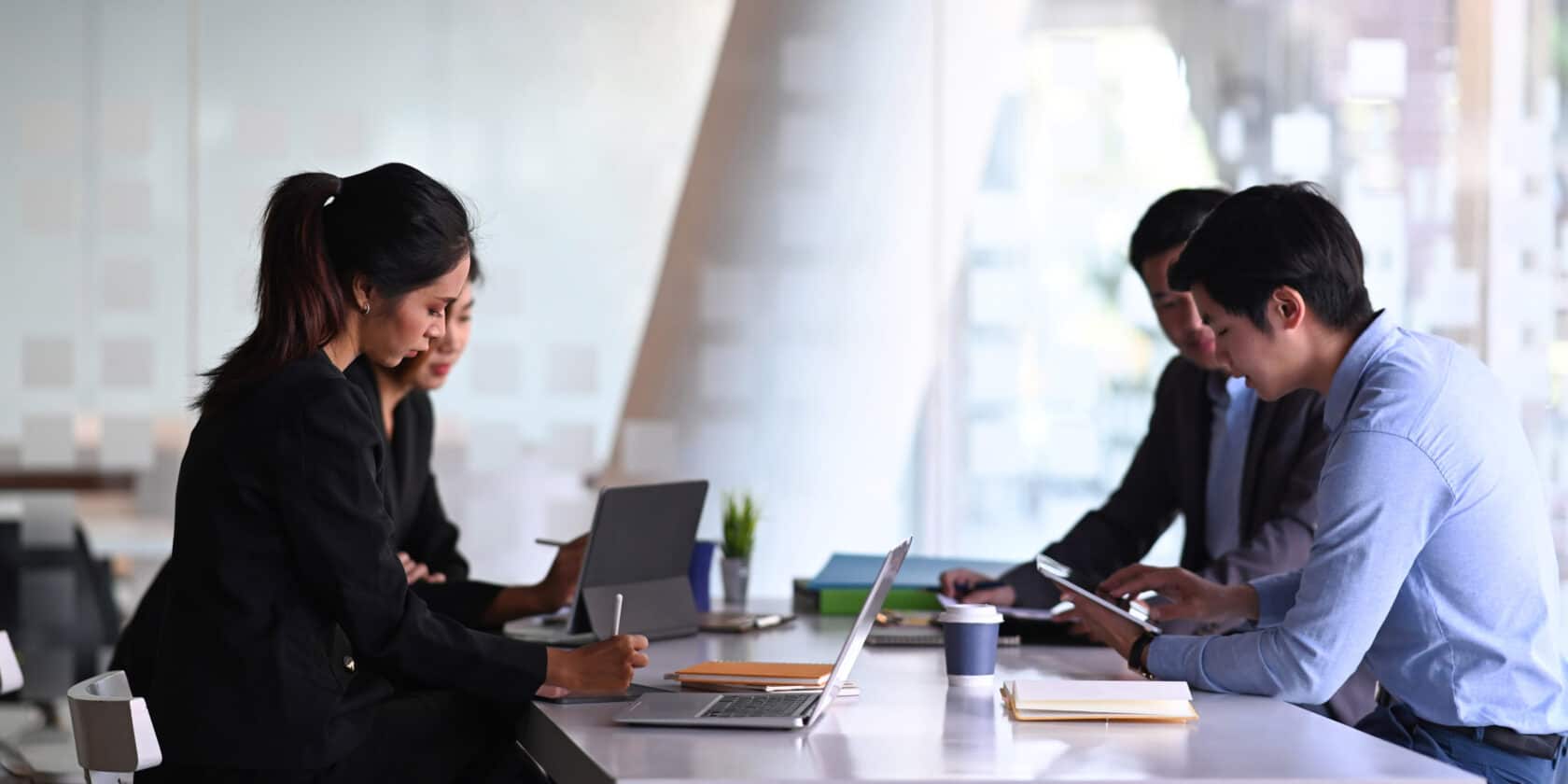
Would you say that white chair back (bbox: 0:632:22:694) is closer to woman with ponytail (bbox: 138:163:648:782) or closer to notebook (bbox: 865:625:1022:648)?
woman with ponytail (bbox: 138:163:648:782)

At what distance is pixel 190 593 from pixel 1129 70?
3.91m

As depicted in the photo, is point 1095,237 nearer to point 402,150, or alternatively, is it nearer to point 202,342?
point 402,150

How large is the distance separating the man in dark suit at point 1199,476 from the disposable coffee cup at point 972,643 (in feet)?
2.16

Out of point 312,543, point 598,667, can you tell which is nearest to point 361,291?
point 312,543

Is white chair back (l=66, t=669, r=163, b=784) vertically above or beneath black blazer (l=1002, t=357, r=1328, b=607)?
beneath

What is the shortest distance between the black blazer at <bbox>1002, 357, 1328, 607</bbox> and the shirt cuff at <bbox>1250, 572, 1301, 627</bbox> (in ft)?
0.99

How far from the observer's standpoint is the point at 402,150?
4.95 meters

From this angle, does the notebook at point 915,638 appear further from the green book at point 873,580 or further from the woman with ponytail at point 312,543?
the woman with ponytail at point 312,543

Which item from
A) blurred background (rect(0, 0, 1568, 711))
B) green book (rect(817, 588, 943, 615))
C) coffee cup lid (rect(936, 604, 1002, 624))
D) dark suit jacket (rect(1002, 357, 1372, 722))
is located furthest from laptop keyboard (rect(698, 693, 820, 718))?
blurred background (rect(0, 0, 1568, 711))

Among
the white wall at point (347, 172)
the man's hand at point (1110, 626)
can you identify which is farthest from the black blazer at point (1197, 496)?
the white wall at point (347, 172)

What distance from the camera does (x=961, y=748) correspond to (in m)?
1.81

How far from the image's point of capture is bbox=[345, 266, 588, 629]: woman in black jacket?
9.91ft

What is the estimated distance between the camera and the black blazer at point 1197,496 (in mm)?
2828

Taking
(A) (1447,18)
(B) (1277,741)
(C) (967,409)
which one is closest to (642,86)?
(C) (967,409)
